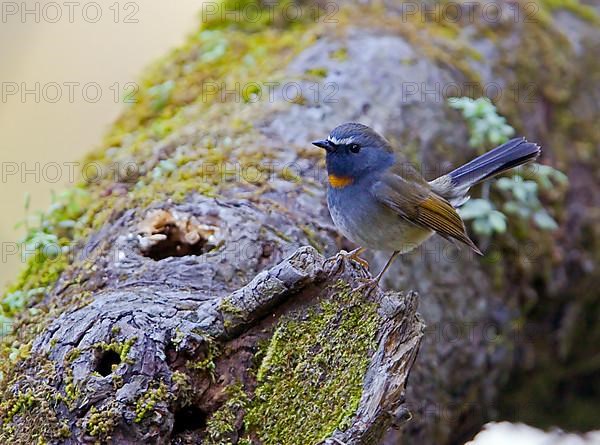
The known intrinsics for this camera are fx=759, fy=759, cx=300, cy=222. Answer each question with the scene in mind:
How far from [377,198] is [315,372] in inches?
43.4

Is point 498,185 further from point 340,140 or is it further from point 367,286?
point 367,286

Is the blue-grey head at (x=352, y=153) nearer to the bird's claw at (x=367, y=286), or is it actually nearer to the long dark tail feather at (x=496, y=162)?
the long dark tail feather at (x=496, y=162)

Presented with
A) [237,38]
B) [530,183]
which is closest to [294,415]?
[530,183]

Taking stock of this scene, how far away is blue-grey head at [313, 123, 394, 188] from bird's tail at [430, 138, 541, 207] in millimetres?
500

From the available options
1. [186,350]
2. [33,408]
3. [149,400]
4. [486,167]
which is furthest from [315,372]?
[486,167]

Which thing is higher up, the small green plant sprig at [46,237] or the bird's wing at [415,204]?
the small green plant sprig at [46,237]

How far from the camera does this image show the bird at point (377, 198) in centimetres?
347

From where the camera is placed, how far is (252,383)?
2.75 metres

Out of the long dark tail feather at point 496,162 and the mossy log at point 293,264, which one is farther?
the long dark tail feather at point 496,162

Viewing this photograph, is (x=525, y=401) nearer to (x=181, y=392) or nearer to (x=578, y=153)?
(x=578, y=153)

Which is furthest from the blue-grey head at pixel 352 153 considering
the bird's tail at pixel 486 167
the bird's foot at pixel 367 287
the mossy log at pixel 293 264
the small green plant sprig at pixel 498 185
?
the small green plant sprig at pixel 498 185

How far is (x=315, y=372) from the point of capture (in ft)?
8.89

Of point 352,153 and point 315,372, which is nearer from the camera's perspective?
point 315,372

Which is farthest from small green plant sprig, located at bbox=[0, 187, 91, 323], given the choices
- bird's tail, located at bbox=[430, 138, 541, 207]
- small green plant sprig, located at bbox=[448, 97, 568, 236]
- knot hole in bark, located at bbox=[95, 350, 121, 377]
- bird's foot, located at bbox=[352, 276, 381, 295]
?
small green plant sprig, located at bbox=[448, 97, 568, 236]
